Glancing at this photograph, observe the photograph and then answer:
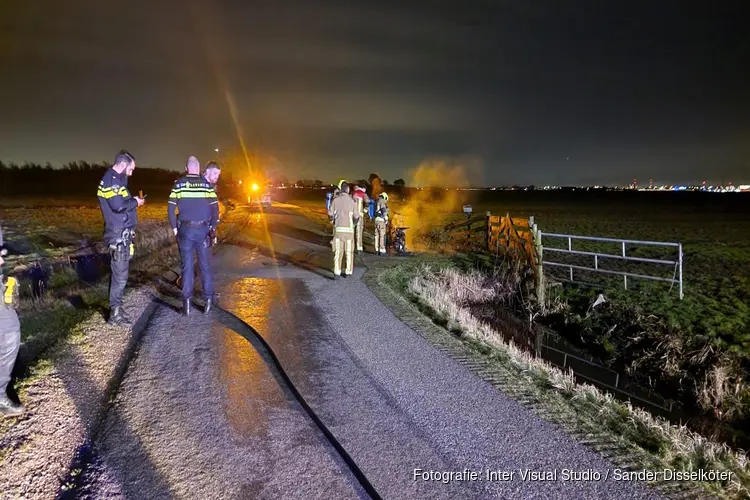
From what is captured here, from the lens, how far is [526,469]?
12.0 feet

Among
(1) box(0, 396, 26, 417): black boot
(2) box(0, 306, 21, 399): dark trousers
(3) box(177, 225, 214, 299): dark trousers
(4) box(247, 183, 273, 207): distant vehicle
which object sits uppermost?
(4) box(247, 183, 273, 207): distant vehicle

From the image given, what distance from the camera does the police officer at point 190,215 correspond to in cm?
691

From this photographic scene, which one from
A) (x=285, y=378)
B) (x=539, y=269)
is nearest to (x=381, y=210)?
(x=539, y=269)

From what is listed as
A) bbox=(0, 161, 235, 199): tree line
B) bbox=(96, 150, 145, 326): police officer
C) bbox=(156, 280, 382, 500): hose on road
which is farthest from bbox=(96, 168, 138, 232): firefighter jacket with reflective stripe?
bbox=(0, 161, 235, 199): tree line

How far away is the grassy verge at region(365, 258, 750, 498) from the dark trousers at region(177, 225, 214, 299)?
3095mm

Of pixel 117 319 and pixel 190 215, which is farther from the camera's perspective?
pixel 190 215

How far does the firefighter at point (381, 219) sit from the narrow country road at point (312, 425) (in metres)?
7.27

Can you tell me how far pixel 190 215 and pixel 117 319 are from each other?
170 centimetres

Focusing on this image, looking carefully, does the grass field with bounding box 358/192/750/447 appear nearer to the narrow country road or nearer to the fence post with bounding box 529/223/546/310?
the fence post with bounding box 529/223/546/310

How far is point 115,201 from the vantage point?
6289 mm

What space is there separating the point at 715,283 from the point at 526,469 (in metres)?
10.6

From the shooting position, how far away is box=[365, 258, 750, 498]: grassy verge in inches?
155

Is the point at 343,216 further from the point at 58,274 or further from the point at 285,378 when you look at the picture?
the point at 58,274

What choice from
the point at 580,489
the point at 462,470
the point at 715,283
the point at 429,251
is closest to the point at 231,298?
the point at 462,470
